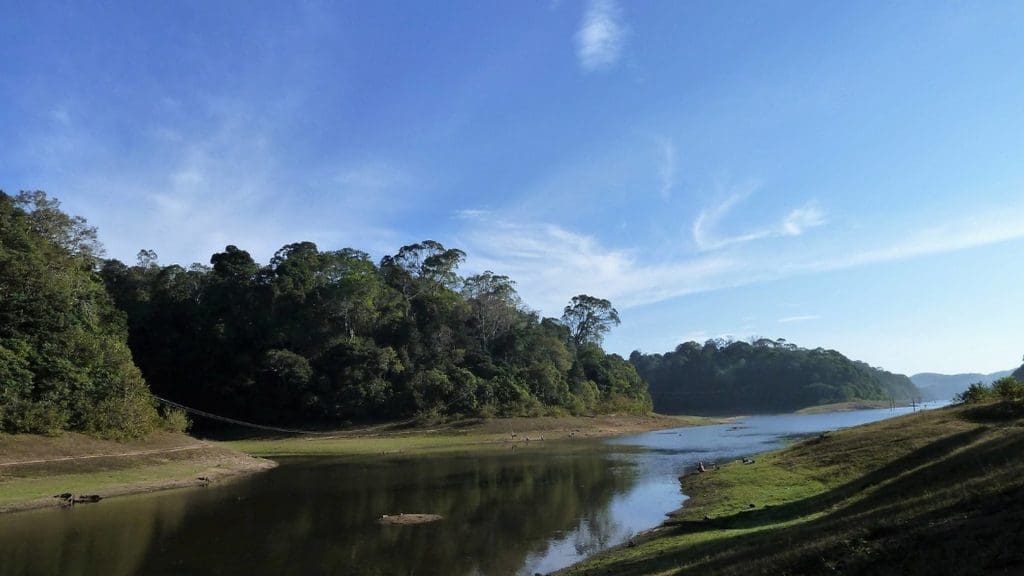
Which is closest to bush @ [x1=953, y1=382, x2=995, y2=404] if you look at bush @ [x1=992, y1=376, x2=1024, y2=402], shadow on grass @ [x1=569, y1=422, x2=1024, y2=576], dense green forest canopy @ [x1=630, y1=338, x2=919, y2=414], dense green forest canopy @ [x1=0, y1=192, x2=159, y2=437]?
bush @ [x1=992, y1=376, x2=1024, y2=402]

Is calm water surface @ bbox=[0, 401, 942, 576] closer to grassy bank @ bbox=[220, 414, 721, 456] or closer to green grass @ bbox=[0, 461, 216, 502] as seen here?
green grass @ bbox=[0, 461, 216, 502]

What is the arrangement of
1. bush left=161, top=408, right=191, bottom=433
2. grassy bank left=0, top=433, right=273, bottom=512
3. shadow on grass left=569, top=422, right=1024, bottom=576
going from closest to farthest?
shadow on grass left=569, top=422, right=1024, bottom=576 → grassy bank left=0, top=433, right=273, bottom=512 → bush left=161, top=408, right=191, bottom=433

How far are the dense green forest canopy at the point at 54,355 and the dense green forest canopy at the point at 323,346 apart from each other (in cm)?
3444

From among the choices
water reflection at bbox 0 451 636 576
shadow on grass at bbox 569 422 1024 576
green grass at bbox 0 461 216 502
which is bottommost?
water reflection at bbox 0 451 636 576

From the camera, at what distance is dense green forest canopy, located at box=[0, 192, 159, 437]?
36.3 m

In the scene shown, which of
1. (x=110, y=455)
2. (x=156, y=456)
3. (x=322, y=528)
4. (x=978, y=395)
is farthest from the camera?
(x=156, y=456)

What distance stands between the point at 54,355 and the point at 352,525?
93.7 feet

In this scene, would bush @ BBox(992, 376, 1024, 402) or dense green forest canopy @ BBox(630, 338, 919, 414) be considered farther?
dense green forest canopy @ BBox(630, 338, 919, 414)

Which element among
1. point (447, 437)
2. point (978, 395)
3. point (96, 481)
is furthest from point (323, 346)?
point (978, 395)

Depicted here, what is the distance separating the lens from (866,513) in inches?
528

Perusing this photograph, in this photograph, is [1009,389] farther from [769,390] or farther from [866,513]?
[769,390]

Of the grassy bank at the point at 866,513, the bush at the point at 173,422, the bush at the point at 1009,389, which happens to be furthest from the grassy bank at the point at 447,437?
the bush at the point at 1009,389

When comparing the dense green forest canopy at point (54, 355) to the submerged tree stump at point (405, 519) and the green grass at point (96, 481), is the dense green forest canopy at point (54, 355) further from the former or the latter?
the submerged tree stump at point (405, 519)

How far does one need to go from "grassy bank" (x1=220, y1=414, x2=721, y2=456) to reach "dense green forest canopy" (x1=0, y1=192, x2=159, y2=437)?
16.7 m
